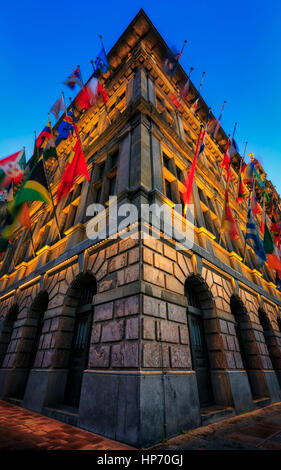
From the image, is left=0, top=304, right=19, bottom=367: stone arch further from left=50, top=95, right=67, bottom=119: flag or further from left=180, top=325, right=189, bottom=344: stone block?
left=50, top=95, right=67, bottom=119: flag

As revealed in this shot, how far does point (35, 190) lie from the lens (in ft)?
25.4

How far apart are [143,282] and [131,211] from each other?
7.79ft

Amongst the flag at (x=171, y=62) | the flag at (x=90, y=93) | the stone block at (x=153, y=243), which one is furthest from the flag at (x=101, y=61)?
the stone block at (x=153, y=243)

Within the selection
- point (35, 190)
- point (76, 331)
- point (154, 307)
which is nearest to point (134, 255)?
point (154, 307)

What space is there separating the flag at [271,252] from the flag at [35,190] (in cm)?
1007

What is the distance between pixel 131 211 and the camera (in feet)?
21.1

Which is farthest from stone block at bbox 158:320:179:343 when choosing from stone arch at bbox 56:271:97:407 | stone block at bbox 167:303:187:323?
stone arch at bbox 56:271:97:407

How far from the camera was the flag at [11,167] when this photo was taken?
10.5 m

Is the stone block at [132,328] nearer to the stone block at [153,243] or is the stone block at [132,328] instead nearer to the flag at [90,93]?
the stone block at [153,243]

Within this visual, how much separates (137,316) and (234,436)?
3047mm

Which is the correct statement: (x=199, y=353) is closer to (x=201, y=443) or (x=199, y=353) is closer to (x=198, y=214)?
(x=201, y=443)

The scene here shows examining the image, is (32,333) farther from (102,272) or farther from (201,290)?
(201,290)

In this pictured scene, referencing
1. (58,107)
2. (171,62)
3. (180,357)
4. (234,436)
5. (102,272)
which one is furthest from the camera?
(171,62)
